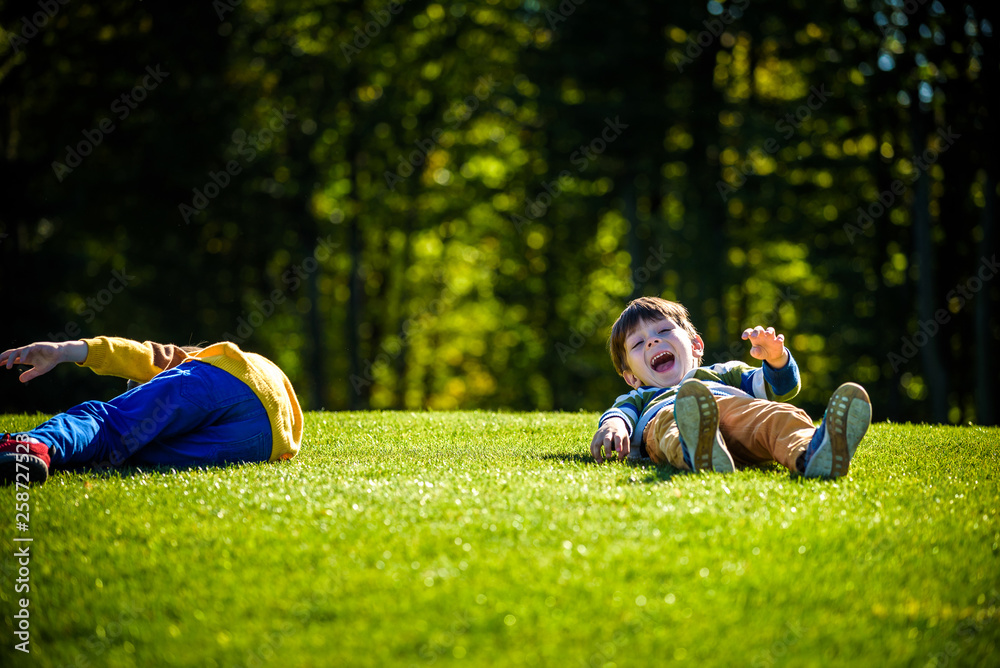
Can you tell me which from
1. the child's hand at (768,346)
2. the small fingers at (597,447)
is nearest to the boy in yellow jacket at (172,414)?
the small fingers at (597,447)

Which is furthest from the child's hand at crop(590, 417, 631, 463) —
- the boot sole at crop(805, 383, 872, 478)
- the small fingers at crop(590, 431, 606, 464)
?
the boot sole at crop(805, 383, 872, 478)

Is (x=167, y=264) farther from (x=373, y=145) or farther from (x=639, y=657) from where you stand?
(x=639, y=657)

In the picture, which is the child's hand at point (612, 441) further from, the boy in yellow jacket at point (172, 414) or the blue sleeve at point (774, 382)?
the boy in yellow jacket at point (172, 414)

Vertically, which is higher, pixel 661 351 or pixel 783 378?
pixel 661 351

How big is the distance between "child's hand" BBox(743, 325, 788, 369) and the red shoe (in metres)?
3.92

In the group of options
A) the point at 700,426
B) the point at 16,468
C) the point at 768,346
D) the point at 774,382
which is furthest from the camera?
the point at 774,382

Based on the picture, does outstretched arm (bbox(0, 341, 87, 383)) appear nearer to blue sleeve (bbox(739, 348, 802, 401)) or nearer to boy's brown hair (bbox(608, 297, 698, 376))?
boy's brown hair (bbox(608, 297, 698, 376))

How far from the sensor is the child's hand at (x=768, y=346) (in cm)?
491

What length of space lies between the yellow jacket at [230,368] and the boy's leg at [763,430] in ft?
8.98

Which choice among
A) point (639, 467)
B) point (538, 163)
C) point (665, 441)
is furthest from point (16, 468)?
point (538, 163)

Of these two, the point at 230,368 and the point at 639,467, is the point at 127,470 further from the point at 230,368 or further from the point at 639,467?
the point at 639,467

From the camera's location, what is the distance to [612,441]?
518cm

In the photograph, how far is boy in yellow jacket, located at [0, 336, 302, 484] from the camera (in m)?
4.75

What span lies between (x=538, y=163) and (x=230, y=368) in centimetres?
1844
